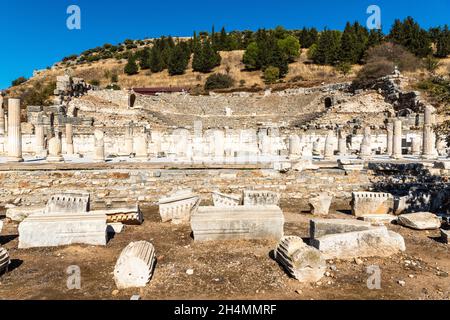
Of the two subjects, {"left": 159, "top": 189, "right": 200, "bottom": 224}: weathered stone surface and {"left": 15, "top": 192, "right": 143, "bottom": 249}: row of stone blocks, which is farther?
{"left": 159, "top": 189, "right": 200, "bottom": 224}: weathered stone surface

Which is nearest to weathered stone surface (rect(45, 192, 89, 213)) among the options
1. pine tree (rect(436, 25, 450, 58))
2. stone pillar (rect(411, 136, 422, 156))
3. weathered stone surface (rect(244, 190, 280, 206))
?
weathered stone surface (rect(244, 190, 280, 206))

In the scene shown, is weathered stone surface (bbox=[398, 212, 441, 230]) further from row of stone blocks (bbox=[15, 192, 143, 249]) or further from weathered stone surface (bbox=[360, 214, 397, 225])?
row of stone blocks (bbox=[15, 192, 143, 249])

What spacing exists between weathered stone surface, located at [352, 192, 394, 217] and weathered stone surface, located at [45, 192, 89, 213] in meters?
6.72

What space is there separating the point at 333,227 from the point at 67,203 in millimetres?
6074

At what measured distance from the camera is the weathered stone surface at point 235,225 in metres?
6.68

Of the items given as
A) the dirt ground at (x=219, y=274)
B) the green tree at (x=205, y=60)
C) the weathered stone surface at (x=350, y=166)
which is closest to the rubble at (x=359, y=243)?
the dirt ground at (x=219, y=274)

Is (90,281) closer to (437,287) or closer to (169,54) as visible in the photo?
(437,287)

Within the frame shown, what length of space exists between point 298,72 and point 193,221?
59.0 meters

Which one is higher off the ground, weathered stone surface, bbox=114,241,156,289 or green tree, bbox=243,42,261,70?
green tree, bbox=243,42,261,70

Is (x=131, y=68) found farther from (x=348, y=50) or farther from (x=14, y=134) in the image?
(x=14, y=134)

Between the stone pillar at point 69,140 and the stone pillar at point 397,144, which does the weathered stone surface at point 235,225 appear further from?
the stone pillar at point 69,140

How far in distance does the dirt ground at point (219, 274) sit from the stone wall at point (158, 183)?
4.16 metres

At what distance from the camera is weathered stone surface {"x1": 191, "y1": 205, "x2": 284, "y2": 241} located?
6.68m

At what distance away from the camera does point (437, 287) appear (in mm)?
4750
